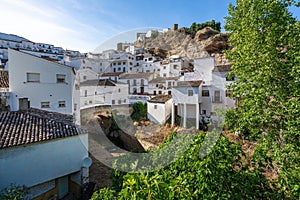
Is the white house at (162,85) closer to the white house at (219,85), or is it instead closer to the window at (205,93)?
the window at (205,93)

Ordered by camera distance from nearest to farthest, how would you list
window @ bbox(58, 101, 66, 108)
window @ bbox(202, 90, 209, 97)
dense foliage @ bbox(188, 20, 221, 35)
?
1. window @ bbox(58, 101, 66, 108)
2. window @ bbox(202, 90, 209, 97)
3. dense foliage @ bbox(188, 20, 221, 35)

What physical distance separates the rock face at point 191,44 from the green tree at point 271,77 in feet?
57.1

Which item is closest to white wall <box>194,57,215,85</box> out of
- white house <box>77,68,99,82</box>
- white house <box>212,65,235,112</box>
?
white house <box>212,65,235,112</box>

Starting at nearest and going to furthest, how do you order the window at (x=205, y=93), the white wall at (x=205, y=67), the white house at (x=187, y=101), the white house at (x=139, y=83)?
→ the white house at (x=187, y=101) → the window at (x=205, y=93) → the white wall at (x=205, y=67) → the white house at (x=139, y=83)

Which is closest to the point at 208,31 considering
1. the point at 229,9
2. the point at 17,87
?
the point at 229,9

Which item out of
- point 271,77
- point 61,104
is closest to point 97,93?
point 61,104

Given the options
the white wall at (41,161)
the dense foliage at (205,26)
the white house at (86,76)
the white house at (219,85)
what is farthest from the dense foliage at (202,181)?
the dense foliage at (205,26)

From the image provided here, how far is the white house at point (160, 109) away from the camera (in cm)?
1245

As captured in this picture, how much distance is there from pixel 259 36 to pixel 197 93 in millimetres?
6852

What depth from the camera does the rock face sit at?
24562 millimetres

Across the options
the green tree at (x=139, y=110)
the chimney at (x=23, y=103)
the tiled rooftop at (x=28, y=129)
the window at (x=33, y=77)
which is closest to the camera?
the tiled rooftop at (x=28, y=129)

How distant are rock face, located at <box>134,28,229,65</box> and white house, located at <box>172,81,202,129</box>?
1194 cm

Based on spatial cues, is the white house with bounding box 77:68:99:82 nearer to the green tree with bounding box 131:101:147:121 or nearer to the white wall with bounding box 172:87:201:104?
the green tree with bounding box 131:101:147:121

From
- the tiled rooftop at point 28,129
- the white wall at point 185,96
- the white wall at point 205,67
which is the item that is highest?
the white wall at point 205,67
